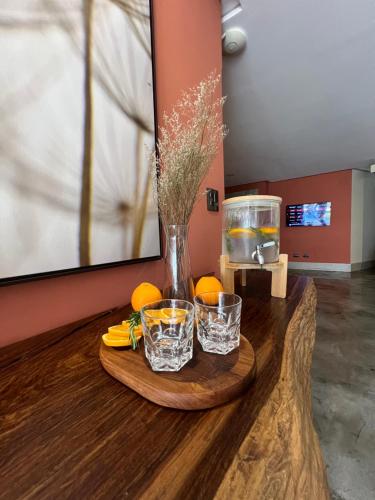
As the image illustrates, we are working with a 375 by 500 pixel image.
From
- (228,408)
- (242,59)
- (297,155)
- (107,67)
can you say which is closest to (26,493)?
(228,408)

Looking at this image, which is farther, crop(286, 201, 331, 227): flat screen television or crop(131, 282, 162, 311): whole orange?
crop(286, 201, 331, 227): flat screen television

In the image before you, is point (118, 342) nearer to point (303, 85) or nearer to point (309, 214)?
point (303, 85)

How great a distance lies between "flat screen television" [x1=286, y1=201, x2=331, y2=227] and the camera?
483cm

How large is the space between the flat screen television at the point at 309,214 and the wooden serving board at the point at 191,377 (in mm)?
5317

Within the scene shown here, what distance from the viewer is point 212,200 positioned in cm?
131

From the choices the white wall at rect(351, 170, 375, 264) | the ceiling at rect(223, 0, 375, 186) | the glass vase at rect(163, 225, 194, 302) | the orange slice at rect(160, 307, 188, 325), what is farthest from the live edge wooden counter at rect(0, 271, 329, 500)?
the white wall at rect(351, 170, 375, 264)

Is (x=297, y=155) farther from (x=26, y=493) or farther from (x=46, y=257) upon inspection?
(x=26, y=493)

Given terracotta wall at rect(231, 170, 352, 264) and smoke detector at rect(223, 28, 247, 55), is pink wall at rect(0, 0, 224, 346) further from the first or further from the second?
terracotta wall at rect(231, 170, 352, 264)

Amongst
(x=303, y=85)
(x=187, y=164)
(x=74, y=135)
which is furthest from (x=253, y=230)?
(x=303, y=85)

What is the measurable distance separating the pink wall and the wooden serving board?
281 millimetres

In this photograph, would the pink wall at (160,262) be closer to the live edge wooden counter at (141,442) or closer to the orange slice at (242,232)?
the live edge wooden counter at (141,442)

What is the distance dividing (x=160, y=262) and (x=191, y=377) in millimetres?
626

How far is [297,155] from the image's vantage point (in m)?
4.07

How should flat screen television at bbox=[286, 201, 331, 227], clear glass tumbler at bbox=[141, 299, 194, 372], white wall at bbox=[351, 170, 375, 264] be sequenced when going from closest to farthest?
clear glass tumbler at bbox=[141, 299, 194, 372]
white wall at bbox=[351, 170, 375, 264]
flat screen television at bbox=[286, 201, 331, 227]
